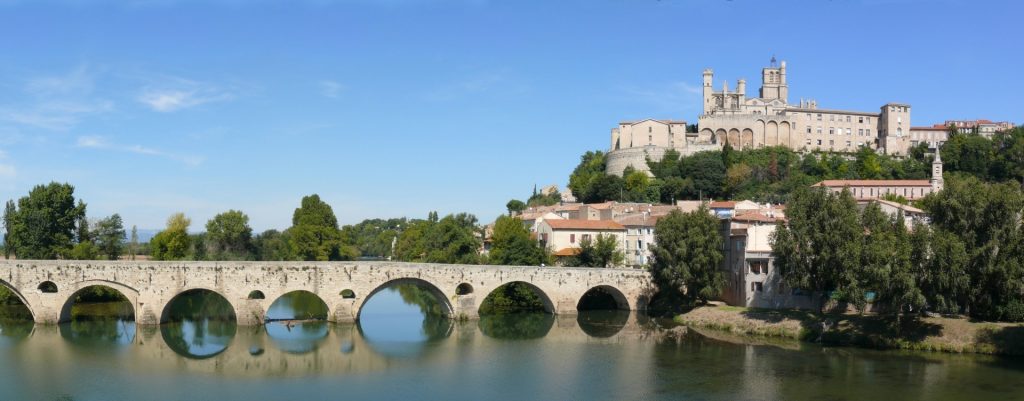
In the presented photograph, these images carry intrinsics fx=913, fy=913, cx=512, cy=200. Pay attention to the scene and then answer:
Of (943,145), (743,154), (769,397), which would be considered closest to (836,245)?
(769,397)

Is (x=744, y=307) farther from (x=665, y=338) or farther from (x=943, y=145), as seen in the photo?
(x=943, y=145)

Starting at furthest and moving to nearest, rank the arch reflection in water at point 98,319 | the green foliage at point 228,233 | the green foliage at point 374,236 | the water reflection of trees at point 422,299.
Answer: the green foliage at point 374,236 < the green foliage at point 228,233 < the water reflection of trees at point 422,299 < the arch reflection in water at point 98,319

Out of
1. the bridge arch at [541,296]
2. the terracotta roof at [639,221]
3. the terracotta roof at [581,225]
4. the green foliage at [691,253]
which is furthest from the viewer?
the terracotta roof at [639,221]

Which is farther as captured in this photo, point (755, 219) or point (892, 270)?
point (755, 219)

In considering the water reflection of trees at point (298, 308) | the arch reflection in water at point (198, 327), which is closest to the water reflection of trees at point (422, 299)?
the water reflection of trees at point (298, 308)

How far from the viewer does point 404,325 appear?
46.8 m

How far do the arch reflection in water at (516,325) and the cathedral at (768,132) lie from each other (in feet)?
162

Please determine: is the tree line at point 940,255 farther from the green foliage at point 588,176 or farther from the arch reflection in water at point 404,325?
the green foliage at point 588,176

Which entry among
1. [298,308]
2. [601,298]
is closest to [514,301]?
[601,298]

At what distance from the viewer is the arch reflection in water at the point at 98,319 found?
40031 millimetres

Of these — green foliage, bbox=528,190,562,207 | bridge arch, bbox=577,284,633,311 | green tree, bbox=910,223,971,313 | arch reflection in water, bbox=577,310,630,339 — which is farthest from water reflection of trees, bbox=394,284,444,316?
green foliage, bbox=528,190,562,207

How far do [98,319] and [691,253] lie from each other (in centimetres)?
2993

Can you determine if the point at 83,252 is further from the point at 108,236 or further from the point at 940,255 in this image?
the point at 940,255

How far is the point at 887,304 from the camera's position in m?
39.8
